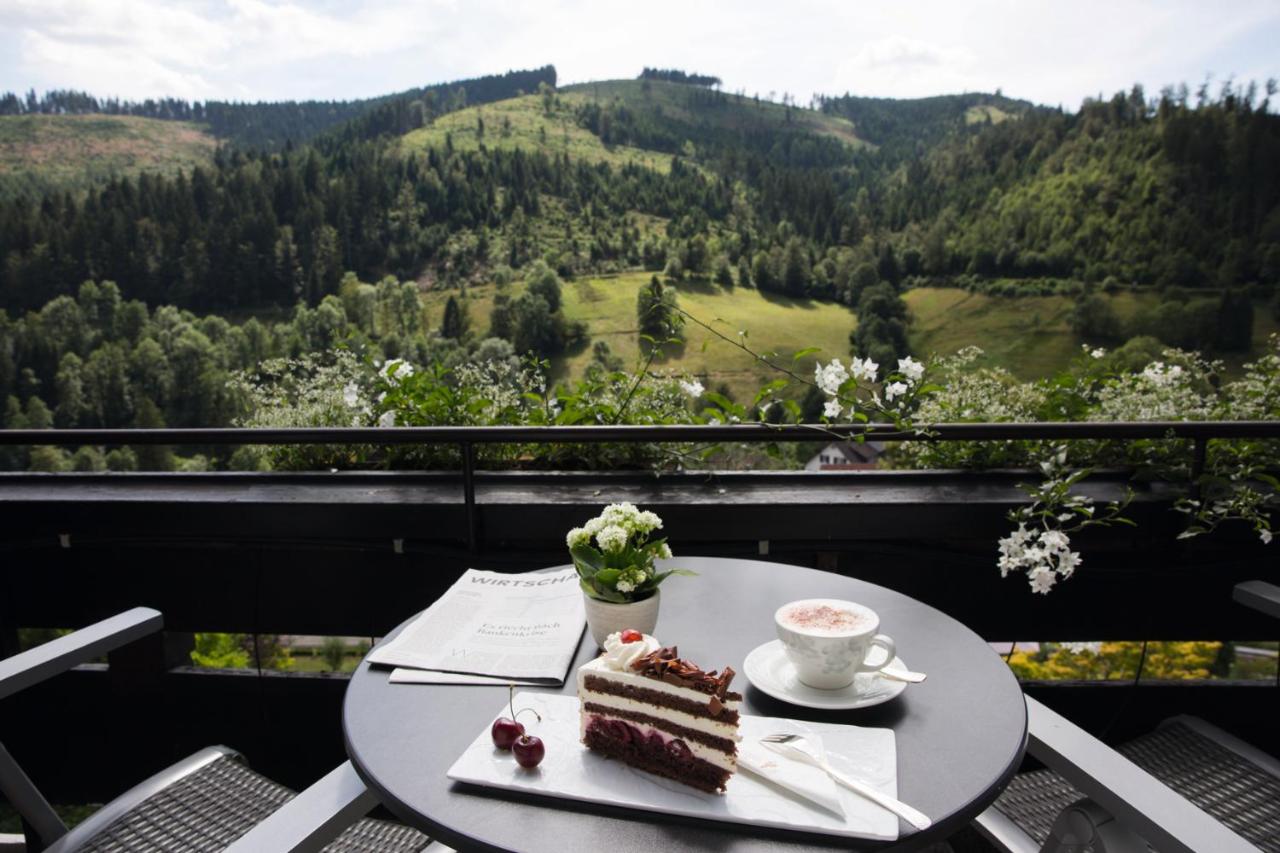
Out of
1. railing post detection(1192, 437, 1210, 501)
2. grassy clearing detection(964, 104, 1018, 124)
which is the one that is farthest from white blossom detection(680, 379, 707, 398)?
grassy clearing detection(964, 104, 1018, 124)

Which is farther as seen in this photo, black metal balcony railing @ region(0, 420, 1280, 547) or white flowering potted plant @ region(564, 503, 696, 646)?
black metal balcony railing @ region(0, 420, 1280, 547)

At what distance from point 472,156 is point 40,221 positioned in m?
18.5

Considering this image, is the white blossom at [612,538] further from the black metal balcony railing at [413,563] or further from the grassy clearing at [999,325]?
the grassy clearing at [999,325]

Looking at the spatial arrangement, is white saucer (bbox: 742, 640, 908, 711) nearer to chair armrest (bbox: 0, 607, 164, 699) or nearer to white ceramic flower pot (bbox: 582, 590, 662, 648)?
white ceramic flower pot (bbox: 582, 590, 662, 648)

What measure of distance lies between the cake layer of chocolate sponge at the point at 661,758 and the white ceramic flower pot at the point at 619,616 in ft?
0.73

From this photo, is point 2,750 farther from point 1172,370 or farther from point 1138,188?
point 1138,188

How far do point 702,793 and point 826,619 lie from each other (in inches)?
13.0

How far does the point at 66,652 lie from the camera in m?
1.26

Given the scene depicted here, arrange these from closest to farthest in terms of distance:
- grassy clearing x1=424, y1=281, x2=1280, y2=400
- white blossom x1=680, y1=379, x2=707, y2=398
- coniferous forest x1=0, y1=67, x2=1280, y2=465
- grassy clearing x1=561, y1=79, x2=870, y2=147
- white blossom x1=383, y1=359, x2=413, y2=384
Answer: white blossom x1=680, y1=379, x2=707, y2=398
white blossom x1=383, y1=359, x2=413, y2=384
grassy clearing x1=424, y1=281, x2=1280, y2=400
coniferous forest x1=0, y1=67, x2=1280, y2=465
grassy clearing x1=561, y1=79, x2=870, y2=147

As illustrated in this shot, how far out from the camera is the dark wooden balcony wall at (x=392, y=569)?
2.00 m

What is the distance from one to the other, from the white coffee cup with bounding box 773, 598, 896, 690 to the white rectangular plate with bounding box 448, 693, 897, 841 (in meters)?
0.08

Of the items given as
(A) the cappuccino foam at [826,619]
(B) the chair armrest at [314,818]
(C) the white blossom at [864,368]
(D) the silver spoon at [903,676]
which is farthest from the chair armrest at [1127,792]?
(C) the white blossom at [864,368]

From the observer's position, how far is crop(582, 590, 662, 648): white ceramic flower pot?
3.61 feet

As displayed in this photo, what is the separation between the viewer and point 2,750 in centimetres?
119
